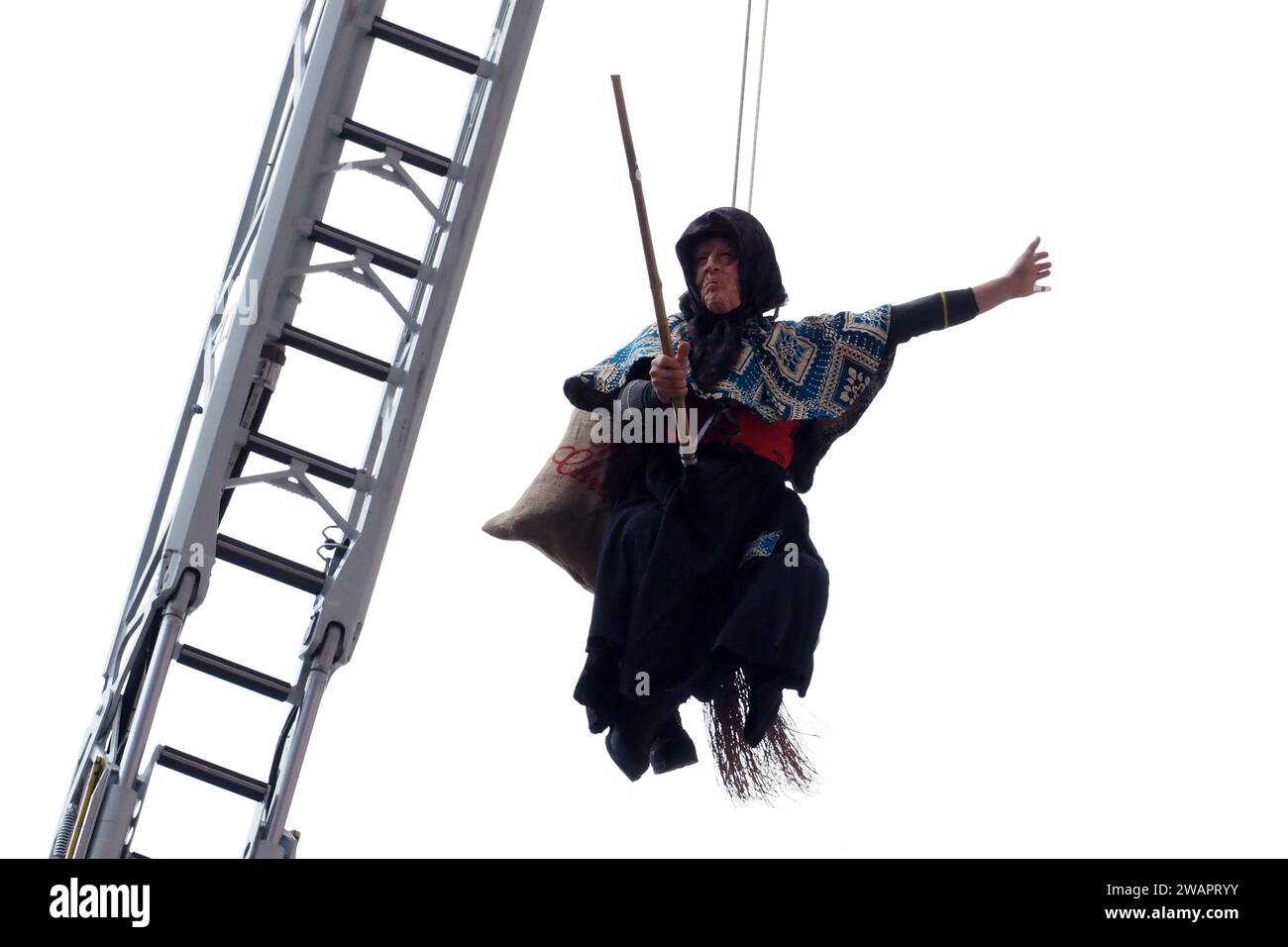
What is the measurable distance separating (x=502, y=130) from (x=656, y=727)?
1519 millimetres

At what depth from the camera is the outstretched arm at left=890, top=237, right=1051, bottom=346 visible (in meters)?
6.27

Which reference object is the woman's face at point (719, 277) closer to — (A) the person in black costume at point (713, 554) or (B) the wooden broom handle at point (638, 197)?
(A) the person in black costume at point (713, 554)

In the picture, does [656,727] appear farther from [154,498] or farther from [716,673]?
[154,498]

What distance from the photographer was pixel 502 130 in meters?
6.57

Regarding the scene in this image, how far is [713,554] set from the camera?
6105mm

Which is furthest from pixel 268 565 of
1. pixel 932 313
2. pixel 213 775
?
pixel 932 313

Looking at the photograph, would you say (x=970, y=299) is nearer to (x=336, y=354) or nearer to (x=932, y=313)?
(x=932, y=313)

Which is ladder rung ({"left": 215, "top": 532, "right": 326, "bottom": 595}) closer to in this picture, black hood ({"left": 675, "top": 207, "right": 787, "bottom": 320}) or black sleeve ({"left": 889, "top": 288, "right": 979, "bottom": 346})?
black hood ({"left": 675, "top": 207, "right": 787, "bottom": 320})

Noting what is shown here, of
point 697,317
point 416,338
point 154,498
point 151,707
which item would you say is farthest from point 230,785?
point 697,317

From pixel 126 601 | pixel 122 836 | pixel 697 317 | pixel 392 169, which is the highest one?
pixel 392 169

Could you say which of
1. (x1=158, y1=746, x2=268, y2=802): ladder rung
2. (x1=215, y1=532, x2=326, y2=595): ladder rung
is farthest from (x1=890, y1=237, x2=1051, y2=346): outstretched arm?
(x1=158, y1=746, x2=268, y2=802): ladder rung

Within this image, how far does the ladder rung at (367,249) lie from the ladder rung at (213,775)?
49.6 inches

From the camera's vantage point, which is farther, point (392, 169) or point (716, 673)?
point (392, 169)

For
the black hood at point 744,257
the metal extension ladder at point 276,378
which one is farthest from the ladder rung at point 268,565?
the black hood at point 744,257
